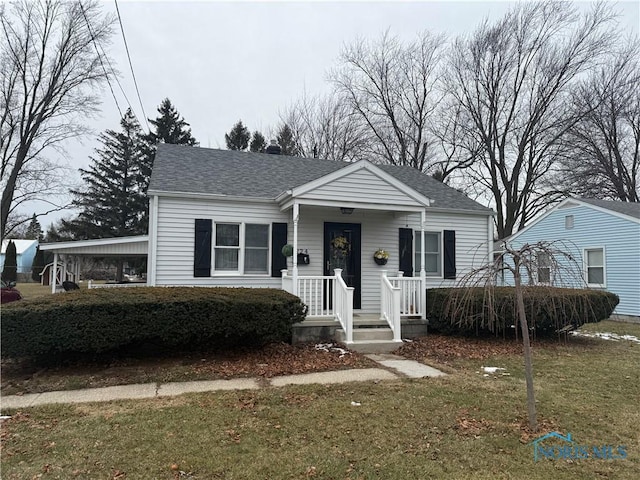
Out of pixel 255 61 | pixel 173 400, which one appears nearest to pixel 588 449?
pixel 173 400

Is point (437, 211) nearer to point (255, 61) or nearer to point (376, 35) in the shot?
point (255, 61)

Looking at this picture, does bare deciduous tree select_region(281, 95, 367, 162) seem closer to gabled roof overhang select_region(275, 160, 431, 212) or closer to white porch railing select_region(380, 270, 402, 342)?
gabled roof overhang select_region(275, 160, 431, 212)

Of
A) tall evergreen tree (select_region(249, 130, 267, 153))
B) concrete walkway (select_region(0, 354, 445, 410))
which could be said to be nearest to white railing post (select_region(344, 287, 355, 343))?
concrete walkway (select_region(0, 354, 445, 410))

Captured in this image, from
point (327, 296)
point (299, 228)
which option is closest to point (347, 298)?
point (327, 296)

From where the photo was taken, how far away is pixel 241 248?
9.70 meters

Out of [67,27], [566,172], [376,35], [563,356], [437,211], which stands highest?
[376,35]

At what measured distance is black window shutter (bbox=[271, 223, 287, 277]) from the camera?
975 cm

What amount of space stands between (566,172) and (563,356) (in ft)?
65.6

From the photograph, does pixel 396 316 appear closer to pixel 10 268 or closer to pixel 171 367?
pixel 171 367

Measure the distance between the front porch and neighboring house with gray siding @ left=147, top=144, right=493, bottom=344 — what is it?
0.07m

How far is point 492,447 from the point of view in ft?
12.2

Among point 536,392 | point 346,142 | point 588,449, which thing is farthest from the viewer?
point 346,142

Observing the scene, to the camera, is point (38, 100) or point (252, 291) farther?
point (38, 100)

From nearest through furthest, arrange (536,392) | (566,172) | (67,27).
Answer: (536,392), (67,27), (566,172)
